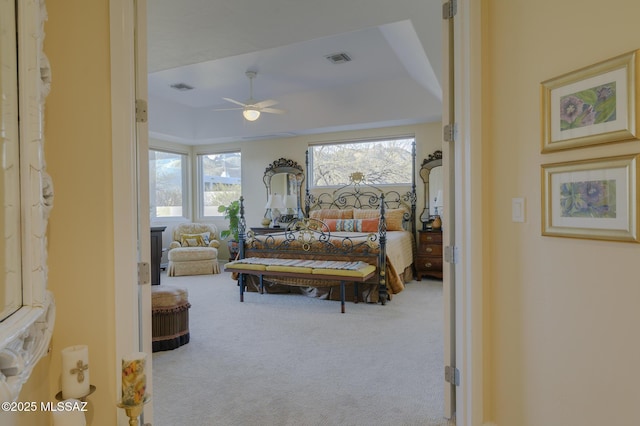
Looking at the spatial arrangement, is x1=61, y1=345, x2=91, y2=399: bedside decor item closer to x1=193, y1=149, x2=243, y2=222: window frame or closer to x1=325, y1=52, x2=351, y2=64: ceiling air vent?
x1=325, y1=52, x2=351, y2=64: ceiling air vent

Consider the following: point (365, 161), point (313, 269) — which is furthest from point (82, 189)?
point (365, 161)

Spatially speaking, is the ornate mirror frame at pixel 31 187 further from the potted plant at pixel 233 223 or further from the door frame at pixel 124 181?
the potted plant at pixel 233 223

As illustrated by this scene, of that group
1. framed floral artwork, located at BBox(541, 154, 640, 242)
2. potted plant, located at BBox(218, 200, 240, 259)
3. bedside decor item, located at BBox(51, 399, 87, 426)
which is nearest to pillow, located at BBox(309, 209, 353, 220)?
potted plant, located at BBox(218, 200, 240, 259)

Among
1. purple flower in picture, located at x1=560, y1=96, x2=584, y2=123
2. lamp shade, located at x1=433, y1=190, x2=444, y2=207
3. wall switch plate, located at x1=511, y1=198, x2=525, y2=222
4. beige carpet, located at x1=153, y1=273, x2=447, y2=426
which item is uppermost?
purple flower in picture, located at x1=560, y1=96, x2=584, y2=123

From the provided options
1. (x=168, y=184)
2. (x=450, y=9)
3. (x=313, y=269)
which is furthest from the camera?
(x=168, y=184)

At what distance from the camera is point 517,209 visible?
172 cm

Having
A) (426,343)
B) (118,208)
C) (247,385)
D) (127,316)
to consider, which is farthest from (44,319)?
(426,343)

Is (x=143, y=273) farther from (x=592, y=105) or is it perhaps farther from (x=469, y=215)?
(x=592, y=105)

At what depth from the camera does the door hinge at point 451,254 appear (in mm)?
1908

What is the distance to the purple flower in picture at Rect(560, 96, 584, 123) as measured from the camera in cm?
144

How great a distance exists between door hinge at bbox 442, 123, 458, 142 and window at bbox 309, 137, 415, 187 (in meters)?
→ 4.84

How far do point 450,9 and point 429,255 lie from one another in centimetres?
462

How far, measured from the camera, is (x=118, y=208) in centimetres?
150

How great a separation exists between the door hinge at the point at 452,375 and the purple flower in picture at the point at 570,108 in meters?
1.32
